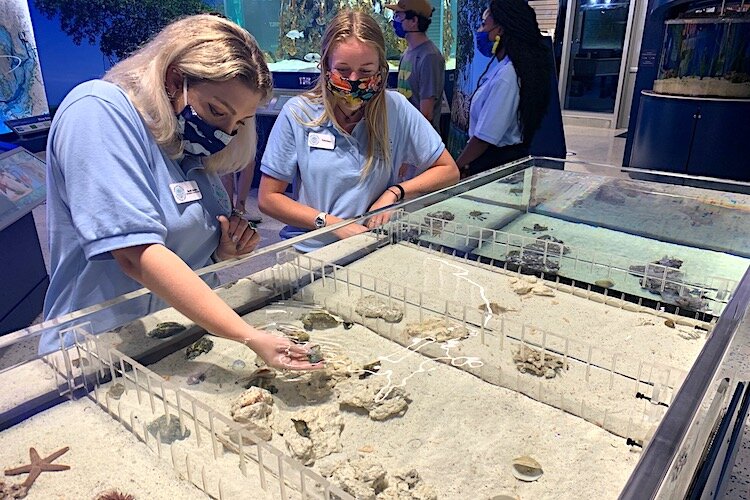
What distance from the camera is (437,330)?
175cm

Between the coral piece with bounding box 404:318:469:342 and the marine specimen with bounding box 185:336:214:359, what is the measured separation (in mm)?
612

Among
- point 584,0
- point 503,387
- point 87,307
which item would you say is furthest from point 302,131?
point 584,0

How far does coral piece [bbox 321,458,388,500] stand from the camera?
1.07 metres

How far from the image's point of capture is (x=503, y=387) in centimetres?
149

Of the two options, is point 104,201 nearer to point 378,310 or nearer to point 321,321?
point 321,321

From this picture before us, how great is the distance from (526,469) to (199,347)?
36.9 inches

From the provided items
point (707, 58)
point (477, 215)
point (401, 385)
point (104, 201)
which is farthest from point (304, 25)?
point (401, 385)

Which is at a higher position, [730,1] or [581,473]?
[730,1]

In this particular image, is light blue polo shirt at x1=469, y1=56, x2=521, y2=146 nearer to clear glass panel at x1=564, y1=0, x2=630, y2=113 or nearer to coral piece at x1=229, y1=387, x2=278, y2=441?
coral piece at x1=229, y1=387, x2=278, y2=441

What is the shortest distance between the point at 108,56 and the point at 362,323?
4.49 meters

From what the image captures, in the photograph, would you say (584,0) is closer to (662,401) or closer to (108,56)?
(108,56)

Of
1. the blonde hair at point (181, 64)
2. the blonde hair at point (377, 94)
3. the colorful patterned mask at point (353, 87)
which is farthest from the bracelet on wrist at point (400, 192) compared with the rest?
the blonde hair at point (181, 64)

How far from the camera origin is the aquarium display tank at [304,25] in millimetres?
6617

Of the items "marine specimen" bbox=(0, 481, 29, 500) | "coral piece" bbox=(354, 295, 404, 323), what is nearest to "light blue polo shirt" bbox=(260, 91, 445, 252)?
"coral piece" bbox=(354, 295, 404, 323)
